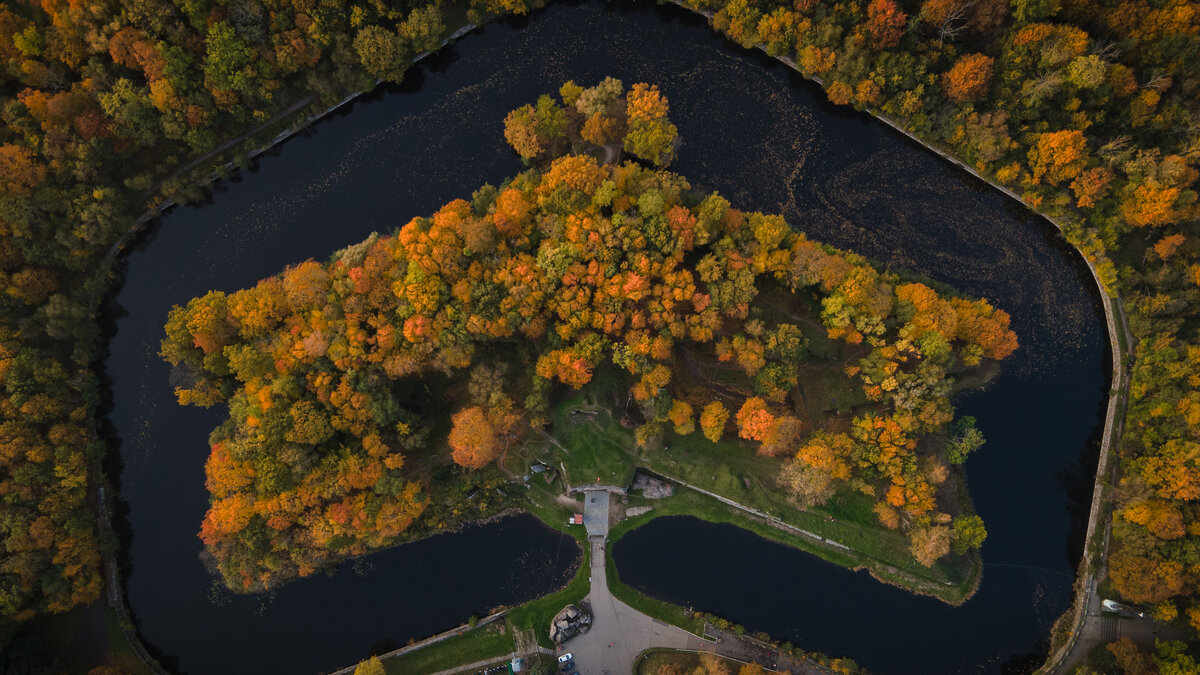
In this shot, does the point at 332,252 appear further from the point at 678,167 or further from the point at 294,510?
the point at 678,167

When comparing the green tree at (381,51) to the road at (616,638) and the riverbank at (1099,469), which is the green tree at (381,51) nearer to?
the riverbank at (1099,469)

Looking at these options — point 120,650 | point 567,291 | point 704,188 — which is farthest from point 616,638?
point 120,650

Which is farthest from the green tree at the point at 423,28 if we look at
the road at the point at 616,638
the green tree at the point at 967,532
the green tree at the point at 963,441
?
the green tree at the point at 967,532

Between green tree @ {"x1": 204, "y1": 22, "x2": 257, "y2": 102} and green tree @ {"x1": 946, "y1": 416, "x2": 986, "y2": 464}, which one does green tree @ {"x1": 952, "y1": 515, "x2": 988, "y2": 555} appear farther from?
green tree @ {"x1": 204, "y1": 22, "x2": 257, "y2": 102}

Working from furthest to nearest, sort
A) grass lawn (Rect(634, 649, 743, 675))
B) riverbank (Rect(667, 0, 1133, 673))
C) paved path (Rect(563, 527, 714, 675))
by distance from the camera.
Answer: paved path (Rect(563, 527, 714, 675)), grass lawn (Rect(634, 649, 743, 675)), riverbank (Rect(667, 0, 1133, 673))

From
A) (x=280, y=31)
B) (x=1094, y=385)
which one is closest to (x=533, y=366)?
(x=280, y=31)

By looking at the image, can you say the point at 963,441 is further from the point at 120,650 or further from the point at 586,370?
the point at 120,650

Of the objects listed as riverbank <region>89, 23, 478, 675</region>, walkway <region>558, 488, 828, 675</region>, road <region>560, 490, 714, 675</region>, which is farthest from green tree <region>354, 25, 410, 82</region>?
walkway <region>558, 488, 828, 675</region>

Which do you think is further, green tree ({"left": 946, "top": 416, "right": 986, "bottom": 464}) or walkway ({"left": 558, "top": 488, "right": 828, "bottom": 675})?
walkway ({"left": 558, "top": 488, "right": 828, "bottom": 675})
